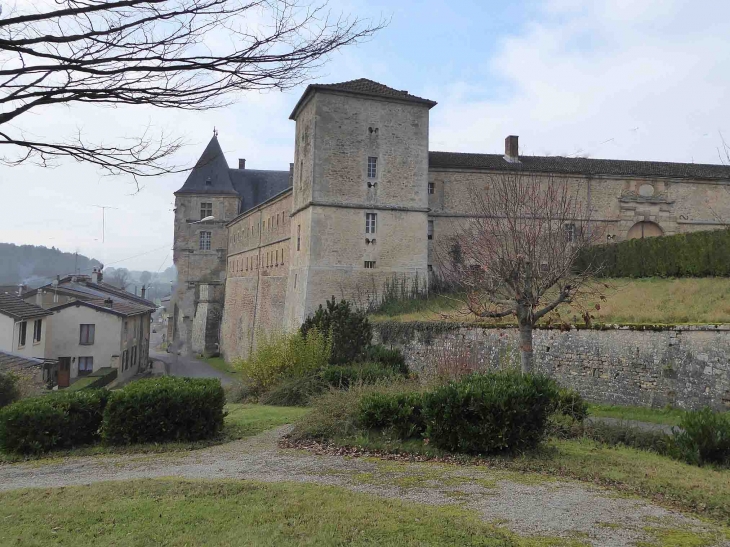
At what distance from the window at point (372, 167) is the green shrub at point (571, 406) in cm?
1655

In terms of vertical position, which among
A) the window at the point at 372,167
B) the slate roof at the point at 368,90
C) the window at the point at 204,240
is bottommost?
the window at the point at 204,240

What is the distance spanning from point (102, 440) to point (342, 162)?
58.4 feet

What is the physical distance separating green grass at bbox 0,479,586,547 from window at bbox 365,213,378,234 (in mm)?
19392

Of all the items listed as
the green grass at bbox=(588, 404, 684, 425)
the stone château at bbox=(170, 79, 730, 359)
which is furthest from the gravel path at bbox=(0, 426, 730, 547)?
the stone château at bbox=(170, 79, 730, 359)

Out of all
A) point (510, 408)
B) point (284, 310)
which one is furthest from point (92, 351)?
point (510, 408)

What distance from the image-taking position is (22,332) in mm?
25578

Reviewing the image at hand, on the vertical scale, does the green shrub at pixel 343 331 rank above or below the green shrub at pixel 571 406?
above

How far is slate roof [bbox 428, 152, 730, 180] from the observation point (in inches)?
1113

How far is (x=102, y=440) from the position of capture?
Answer: 9805 millimetres

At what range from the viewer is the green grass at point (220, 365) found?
Result: 37400 millimetres

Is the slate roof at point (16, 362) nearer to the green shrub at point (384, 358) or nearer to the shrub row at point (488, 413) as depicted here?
the green shrub at point (384, 358)

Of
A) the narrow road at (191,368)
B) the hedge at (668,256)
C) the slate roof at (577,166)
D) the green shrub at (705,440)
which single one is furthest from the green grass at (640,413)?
the narrow road at (191,368)

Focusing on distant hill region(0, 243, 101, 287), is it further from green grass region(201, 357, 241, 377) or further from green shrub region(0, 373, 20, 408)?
green shrub region(0, 373, 20, 408)

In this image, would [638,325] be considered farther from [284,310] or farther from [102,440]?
[284,310]
